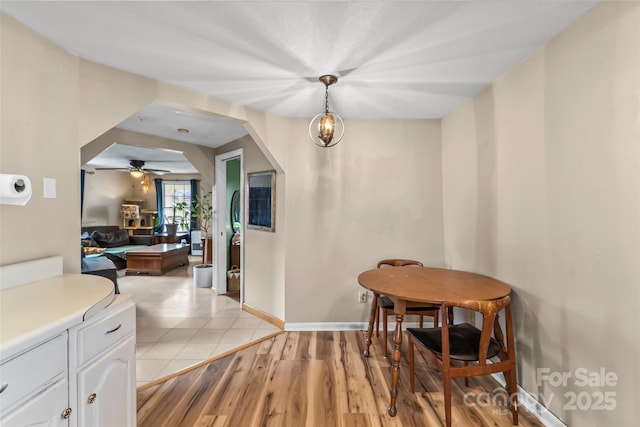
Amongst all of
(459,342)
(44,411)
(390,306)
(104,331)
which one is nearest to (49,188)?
(104,331)

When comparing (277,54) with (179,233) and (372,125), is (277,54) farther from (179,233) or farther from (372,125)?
(179,233)

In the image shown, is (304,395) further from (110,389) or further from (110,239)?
(110,239)

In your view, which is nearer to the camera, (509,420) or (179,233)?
(509,420)

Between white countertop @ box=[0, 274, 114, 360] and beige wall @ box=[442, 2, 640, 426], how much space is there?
2298 millimetres

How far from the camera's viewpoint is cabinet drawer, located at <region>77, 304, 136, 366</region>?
3.60 feet

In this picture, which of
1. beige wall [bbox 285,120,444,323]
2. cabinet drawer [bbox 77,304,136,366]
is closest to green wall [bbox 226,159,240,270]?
beige wall [bbox 285,120,444,323]

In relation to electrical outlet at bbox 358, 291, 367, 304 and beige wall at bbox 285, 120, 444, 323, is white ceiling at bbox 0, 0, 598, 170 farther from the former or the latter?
electrical outlet at bbox 358, 291, 367, 304

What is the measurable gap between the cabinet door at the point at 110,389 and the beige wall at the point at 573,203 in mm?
2317

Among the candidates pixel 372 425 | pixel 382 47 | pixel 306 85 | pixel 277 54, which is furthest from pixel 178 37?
pixel 372 425

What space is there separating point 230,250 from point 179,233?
488cm

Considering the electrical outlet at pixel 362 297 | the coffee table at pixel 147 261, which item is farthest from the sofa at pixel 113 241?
the electrical outlet at pixel 362 297

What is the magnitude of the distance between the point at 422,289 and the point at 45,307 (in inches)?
77.1

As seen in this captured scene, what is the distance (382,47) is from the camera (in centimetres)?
165

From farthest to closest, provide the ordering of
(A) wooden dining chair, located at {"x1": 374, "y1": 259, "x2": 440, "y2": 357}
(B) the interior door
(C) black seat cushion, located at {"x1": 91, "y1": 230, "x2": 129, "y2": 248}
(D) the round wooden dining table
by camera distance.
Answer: (C) black seat cushion, located at {"x1": 91, "y1": 230, "x2": 129, "y2": 248} → (B) the interior door → (A) wooden dining chair, located at {"x1": 374, "y1": 259, "x2": 440, "y2": 357} → (D) the round wooden dining table
